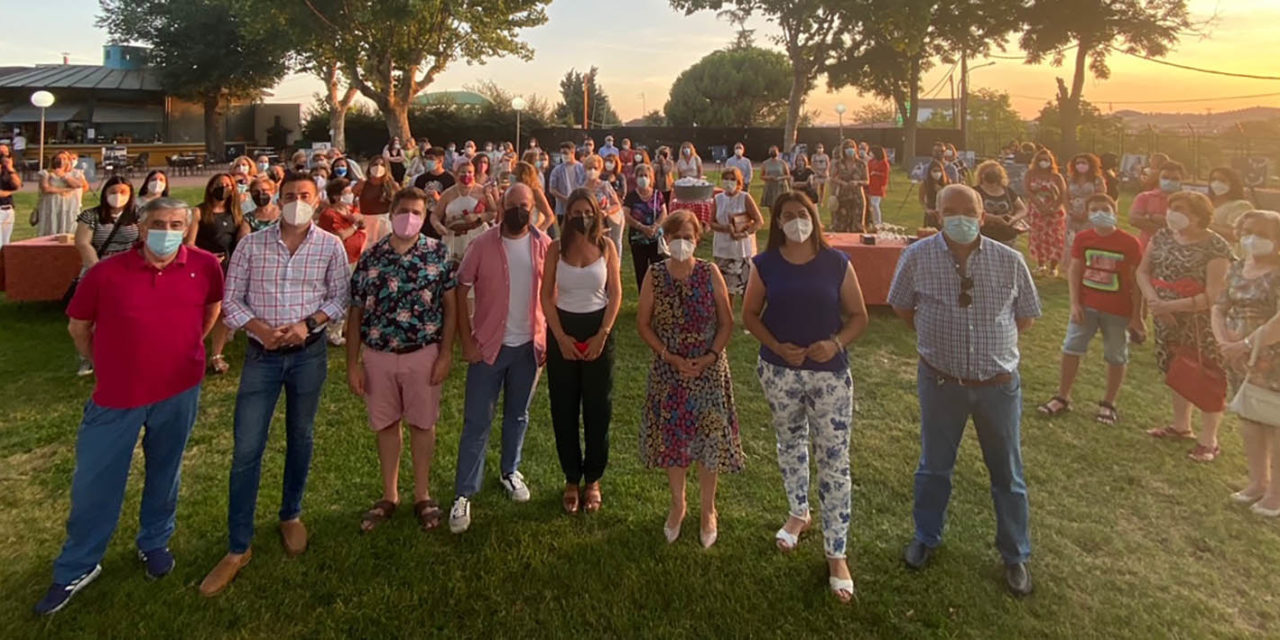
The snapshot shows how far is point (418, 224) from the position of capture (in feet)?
11.6

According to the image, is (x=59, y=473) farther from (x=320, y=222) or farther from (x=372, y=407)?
(x=320, y=222)

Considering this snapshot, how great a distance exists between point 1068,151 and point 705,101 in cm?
3523

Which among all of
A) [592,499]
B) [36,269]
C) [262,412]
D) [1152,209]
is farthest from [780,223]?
[36,269]

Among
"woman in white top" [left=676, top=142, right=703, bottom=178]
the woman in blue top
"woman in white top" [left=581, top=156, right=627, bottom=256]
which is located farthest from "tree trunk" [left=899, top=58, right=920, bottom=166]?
the woman in blue top

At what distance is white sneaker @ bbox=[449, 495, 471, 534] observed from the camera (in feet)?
12.3

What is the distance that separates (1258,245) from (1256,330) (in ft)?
1.60

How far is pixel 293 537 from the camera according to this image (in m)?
3.57

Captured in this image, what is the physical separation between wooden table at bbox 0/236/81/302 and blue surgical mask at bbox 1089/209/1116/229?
10.5m

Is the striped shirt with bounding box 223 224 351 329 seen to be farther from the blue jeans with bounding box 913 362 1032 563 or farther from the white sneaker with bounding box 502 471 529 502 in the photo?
the blue jeans with bounding box 913 362 1032 563

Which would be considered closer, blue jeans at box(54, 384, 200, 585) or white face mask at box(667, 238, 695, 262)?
blue jeans at box(54, 384, 200, 585)

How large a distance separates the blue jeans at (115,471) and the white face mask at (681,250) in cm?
239

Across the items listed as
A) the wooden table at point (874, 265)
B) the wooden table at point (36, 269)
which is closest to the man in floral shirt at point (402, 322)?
the wooden table at point (874, 265)

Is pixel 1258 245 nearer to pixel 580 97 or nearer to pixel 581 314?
pixel 581 314

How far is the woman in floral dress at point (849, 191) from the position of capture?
40.1 ft
